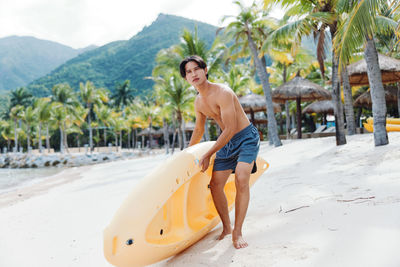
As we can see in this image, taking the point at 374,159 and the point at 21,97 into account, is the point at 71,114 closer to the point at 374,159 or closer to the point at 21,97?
the point at 21,97

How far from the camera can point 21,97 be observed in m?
43.0

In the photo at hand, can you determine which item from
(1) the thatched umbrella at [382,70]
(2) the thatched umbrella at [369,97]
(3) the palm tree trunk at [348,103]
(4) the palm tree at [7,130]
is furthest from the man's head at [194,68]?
(4) the palm tree at [7,130]

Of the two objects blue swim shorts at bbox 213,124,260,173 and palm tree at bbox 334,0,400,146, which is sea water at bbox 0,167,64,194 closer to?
blue swim shorts at bbox 213,124,260,173

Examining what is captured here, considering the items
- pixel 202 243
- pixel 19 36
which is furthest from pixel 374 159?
pixel 19 36

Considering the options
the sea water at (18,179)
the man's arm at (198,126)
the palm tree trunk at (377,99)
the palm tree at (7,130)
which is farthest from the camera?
the palm tree at (7,130)

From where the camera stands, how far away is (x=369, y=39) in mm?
6199

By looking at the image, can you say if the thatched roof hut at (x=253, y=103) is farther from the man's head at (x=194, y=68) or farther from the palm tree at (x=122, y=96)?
the palm tree at (x=122, y=96)

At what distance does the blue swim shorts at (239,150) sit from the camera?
2305 millimetres

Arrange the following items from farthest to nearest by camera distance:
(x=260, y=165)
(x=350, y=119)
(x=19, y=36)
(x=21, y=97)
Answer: (x=19, y=36) < (x=21, y=97) < (x=350, y=119) < (x=260, y=165)

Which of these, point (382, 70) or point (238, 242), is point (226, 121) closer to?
point (238, 242)

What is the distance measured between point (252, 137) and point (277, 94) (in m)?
11.5

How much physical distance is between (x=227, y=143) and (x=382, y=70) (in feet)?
30.6

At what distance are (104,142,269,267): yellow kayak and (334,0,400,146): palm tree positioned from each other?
339 cm

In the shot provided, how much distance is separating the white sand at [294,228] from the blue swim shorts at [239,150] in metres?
0.59
